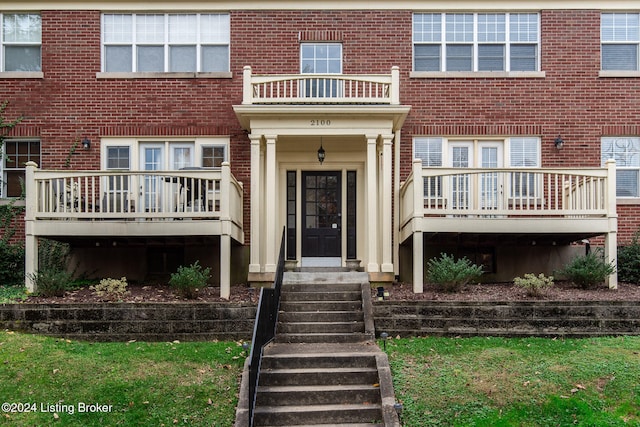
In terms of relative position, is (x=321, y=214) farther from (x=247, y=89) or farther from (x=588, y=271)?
(x=588, y=271)

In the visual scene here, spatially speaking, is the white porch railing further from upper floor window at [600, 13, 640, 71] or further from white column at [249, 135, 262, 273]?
upper floor window at [600, 13, 640, 71]

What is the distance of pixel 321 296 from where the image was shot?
11250 millimetres

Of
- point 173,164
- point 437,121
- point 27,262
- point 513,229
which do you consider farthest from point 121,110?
point 513,229

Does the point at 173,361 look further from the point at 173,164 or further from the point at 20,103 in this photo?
the point at 20,103

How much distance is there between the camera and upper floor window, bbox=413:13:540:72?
47.7ft

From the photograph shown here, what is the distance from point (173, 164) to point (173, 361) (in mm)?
6209

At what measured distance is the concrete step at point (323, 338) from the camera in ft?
32.8

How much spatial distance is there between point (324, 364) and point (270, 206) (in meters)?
4.37

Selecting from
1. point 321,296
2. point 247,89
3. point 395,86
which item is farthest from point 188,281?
point 395,86

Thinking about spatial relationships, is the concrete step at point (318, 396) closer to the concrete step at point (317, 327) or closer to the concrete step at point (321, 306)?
the concrete step at point (317, 327)

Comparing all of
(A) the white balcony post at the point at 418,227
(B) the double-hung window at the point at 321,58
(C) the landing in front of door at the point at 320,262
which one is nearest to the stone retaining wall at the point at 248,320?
(A) the white balcony post at the point at 418,227

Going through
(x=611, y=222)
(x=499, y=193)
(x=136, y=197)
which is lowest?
(x=611, y=222)

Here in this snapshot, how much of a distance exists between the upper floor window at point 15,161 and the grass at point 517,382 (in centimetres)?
916

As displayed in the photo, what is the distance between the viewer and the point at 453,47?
575 inches
